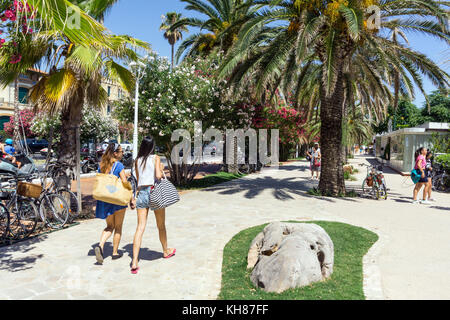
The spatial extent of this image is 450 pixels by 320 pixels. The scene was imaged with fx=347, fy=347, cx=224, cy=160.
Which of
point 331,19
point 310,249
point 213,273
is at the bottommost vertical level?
point 213,273

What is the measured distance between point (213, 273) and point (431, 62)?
10.6 metres

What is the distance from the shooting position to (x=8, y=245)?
5828 millimetres

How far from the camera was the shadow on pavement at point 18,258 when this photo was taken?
4805mm

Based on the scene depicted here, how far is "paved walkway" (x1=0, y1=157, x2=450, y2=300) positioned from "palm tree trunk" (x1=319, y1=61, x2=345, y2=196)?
214cm

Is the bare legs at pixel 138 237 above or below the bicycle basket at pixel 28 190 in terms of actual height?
below

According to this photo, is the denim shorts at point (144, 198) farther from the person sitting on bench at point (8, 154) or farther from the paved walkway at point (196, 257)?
the person sitting on bench at point (8, 154)

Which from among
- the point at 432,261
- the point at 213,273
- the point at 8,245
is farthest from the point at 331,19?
the point at 8,245

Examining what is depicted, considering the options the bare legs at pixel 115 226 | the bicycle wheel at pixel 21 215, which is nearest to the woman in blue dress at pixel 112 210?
the bare legs at pixel 115 226

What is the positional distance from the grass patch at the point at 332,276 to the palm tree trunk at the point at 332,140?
4936mm

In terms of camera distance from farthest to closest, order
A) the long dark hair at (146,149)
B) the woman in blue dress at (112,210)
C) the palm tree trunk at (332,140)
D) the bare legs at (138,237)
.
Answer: the palm tree trunk at (332,140) → the woman in blue dress at (112,210) → the long dark hair at (146,149) → the bare legs at (138,237)

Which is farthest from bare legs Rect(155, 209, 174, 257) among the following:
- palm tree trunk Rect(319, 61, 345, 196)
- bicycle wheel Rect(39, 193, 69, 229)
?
palm tree trunk Rect(319, 61, 345, 196)

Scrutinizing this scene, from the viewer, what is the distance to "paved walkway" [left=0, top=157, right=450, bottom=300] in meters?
4.10

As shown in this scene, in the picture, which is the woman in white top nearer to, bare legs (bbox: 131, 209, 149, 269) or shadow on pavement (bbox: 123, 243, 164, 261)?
bare legs (bbox: 131, 209, 149, 269)
